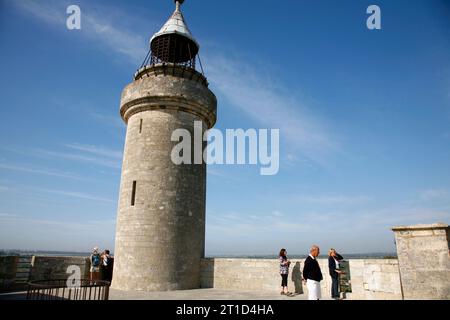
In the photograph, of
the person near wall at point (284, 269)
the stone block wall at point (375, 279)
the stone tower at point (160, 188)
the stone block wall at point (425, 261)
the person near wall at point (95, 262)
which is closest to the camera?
the stone block wall at point (425, 261)

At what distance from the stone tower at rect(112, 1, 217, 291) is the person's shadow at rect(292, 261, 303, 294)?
3585mm

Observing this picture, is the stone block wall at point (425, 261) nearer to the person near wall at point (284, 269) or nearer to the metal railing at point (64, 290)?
the person near wall at point (284, 269)

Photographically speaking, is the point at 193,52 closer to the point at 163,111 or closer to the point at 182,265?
the point at 163,111

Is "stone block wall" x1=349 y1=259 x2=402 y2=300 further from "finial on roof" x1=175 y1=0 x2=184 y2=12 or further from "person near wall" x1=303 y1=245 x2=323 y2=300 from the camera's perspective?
"finial on roof" x1=175 y1=0 x2=184 y2=12

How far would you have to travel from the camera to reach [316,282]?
6297 mm

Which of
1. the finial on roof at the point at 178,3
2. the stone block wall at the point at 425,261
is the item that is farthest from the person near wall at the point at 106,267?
the finial on roof at the point at 178,3

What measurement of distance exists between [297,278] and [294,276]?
0.37 feet

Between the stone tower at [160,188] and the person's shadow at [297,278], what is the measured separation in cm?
358

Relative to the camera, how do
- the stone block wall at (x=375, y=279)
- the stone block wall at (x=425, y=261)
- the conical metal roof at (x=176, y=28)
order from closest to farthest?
the stone block wall at (x=425, y=261) < the stone block wall at (x=375, y=279) < the conical metal roof at (x=176, y=28)

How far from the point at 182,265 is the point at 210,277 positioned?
4.35 ft

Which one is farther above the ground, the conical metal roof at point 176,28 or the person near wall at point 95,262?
the conical metal roof at point 176,28

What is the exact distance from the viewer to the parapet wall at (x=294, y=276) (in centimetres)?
759

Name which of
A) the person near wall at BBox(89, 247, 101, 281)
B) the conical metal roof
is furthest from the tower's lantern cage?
the person near wall at BBox(89, 247, 101, 281)

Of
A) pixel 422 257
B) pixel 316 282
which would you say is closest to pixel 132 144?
pixel 316 282
